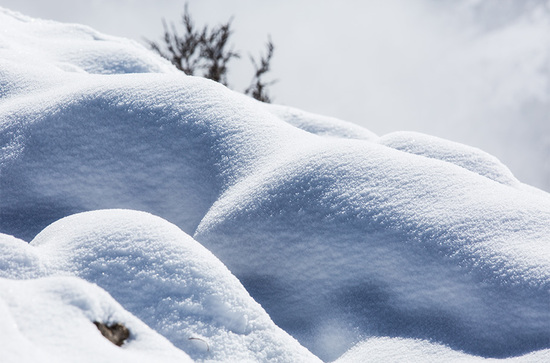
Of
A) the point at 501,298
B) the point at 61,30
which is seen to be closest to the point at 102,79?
the point at 501,298

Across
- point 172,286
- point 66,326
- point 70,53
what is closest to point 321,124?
point 70,53

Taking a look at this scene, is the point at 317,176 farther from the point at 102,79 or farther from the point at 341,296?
the point at 102,79

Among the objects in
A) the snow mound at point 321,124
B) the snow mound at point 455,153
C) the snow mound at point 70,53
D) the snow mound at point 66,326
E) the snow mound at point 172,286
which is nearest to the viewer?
the snow mound at point 66,326

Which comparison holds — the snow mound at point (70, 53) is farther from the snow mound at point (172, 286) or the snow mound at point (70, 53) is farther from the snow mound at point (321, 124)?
the snow mound at point (172, 286)

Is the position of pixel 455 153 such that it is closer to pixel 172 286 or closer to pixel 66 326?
pixel 172 286

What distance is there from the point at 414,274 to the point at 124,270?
817mm

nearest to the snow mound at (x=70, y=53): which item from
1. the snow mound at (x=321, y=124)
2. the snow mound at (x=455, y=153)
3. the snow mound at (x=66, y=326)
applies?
the snow mound at (x=321, y=124)

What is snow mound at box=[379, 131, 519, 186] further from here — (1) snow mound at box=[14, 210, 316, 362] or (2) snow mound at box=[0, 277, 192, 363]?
(2) snow mound at box=[0, 277, 192, 363]

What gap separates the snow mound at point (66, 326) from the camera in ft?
3.39

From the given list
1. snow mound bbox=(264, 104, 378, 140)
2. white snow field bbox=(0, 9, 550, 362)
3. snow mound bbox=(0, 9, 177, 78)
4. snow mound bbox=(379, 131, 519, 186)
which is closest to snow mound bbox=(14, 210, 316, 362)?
white snow field bbox=(0, 9, 550, 362)

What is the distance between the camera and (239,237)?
186 cm

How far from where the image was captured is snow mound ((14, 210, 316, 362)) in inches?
51.5

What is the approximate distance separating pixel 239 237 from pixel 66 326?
0.80 meters

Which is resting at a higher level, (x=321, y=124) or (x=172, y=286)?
(x=321, y=124)
